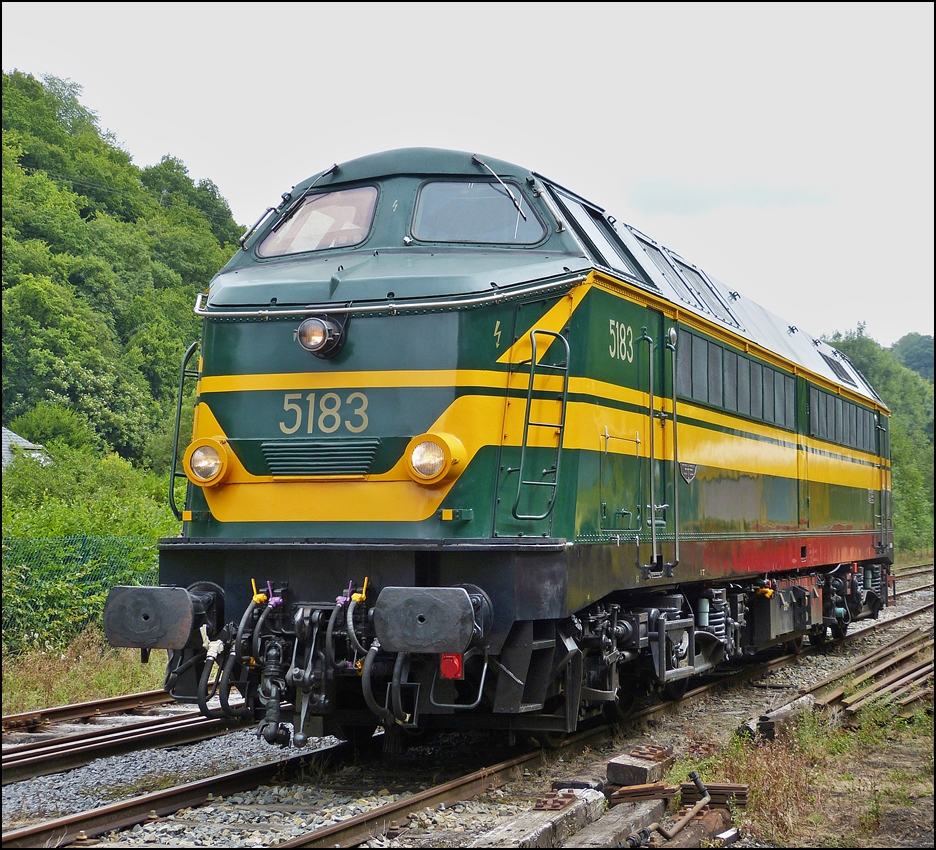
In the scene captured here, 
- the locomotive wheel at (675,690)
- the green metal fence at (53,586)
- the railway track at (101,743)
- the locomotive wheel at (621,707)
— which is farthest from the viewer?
the green metal fence at (53,586)

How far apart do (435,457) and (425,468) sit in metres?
0.09

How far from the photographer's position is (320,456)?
6.80 meters

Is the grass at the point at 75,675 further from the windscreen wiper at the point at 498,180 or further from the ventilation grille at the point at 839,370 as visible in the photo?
the ventilation grille at the point at 839,370

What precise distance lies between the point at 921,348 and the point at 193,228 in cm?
10217

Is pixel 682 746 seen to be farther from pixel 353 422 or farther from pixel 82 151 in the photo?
pixel 82 151

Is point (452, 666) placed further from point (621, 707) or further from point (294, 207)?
point (294, 207)

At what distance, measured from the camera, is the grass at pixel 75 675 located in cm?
1027

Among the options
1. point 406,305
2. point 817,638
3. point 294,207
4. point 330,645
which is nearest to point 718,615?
point 330,645

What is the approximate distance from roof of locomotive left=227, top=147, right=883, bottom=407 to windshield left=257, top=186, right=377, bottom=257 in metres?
0.12

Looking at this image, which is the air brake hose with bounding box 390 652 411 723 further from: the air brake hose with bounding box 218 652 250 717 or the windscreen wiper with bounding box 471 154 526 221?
the windscreen wiper with bounding box 471 154 526 221

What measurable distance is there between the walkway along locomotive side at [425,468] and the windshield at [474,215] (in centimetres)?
2

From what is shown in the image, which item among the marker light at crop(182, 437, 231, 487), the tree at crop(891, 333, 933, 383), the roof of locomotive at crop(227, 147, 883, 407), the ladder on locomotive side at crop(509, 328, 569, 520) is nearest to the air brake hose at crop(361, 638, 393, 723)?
the ladder on locomotive side at crop(509, 328, 569, 520)

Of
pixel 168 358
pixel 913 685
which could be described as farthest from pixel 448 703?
pixel 168 358

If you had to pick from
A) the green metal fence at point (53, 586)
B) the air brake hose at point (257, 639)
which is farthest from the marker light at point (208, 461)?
the green metal fence at point (53, 586)
